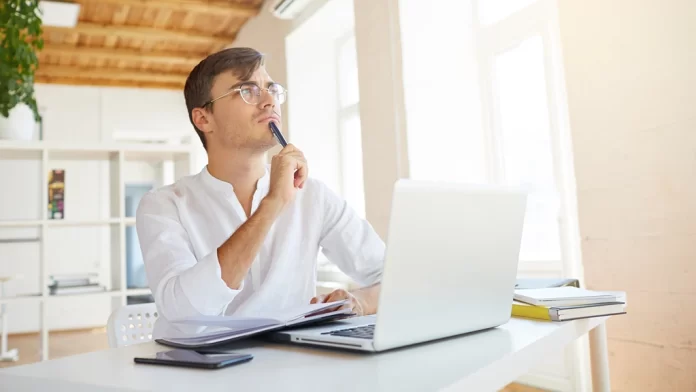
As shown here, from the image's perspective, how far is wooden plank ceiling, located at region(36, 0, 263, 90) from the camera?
5.12 metres

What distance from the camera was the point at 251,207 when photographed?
1507 millimetres

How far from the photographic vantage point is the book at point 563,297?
98cm

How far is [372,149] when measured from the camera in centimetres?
347

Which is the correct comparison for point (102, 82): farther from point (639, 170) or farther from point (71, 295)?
point (639, 170)

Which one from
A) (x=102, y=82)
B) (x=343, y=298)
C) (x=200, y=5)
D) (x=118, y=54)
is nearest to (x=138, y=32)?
(x=118, y=54)

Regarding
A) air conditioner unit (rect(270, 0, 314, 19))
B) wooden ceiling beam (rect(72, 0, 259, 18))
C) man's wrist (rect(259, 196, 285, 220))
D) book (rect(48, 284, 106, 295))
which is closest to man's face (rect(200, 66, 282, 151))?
man's wrist (rect(259, 196, 285, 220))

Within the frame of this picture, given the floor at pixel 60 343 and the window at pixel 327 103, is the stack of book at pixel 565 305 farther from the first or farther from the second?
the floor at pixel 60 343

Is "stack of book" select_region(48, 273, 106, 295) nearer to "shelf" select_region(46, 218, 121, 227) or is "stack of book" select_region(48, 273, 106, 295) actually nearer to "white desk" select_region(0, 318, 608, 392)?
"shelf" select_region(46, 218, 121, 227)

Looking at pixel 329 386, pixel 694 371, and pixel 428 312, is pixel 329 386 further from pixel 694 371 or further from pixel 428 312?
pixel 694 371

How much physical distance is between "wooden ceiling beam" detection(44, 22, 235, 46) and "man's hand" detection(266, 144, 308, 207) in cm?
493

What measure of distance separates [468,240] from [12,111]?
11.3 ft

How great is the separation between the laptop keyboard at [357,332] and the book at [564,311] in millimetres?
336

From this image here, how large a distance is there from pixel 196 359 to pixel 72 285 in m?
3.22

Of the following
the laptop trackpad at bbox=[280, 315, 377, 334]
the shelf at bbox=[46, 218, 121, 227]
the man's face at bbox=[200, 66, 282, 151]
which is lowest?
the laptop trackpad at bbox=[280, 315, 377, 334]
